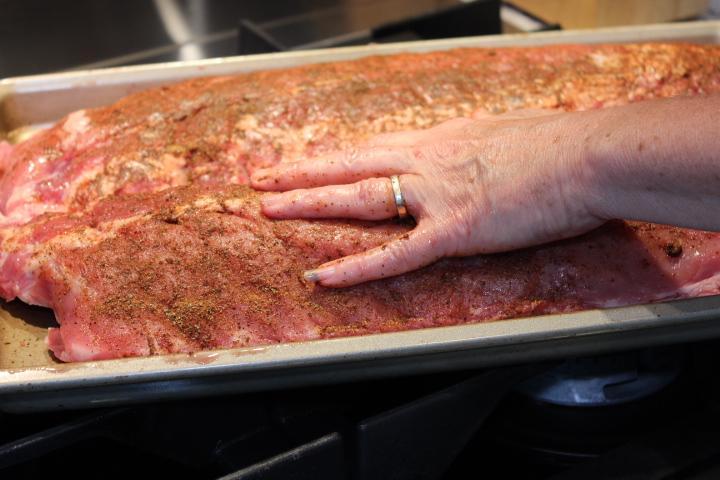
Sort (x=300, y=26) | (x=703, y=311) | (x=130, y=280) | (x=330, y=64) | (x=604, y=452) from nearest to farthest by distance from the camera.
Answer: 1. (x=703, y=311)
2. (x=130, y=280)
3. (x=604, y=452)
4. (x=330, y=64)
5. (x=300, y=26)

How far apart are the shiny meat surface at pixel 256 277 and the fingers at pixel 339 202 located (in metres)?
0.04

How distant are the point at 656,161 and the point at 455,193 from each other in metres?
0.52

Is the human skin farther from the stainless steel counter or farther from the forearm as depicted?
the stainless steel counter

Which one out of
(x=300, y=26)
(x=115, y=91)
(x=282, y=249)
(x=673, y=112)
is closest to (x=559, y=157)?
(x=673, y=112)

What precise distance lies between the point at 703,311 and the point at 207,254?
1.37 m

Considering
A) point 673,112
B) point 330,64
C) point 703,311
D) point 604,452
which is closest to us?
point 673,112

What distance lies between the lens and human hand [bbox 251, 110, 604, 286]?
1.66 metres

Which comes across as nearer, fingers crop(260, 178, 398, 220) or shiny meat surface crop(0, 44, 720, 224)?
fingers crop(260, 178, 398, 220)

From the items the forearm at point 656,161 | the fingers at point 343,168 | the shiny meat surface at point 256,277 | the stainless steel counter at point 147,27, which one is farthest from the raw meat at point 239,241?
the stainless steel counter at point 147,27

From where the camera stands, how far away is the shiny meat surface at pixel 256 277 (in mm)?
1684

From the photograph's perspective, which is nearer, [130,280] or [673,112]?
[673,112]

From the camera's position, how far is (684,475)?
1.67 m

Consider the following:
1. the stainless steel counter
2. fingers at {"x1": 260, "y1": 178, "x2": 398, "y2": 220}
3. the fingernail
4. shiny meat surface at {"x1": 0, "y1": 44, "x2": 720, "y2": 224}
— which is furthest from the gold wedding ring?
the stainless steel counter

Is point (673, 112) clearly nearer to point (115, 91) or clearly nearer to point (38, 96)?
point (115, 91)
